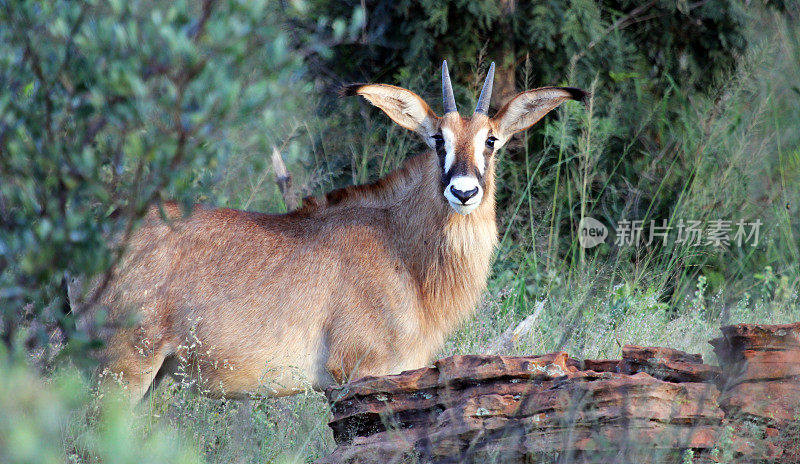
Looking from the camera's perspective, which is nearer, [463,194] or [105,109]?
[105,109]

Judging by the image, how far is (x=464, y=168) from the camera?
5.05 meters

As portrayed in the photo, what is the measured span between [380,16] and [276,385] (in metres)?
4.44

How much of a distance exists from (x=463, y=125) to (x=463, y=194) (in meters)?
0.73

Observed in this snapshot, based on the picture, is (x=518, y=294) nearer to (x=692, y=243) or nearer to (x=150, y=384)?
(x=692, y=243)

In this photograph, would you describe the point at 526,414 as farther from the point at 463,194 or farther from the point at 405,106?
the point at 405,106

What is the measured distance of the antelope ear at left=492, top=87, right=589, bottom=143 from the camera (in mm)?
5598

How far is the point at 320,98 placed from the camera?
8625mm

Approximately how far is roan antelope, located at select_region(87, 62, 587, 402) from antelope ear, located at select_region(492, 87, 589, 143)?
0.05ft

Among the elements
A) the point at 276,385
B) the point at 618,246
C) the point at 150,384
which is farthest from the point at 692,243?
the point at 150,384

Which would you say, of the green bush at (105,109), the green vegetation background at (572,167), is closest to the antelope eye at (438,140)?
the green vegetation background at (572,167)

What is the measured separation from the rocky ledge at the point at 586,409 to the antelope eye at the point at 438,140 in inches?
74.6

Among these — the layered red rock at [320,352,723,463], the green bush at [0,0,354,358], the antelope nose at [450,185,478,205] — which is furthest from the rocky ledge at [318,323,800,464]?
the green bush at [0,0,354,358]

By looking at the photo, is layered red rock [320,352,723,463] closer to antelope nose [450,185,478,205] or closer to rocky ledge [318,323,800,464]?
rocky ledge [318,323,800,464]

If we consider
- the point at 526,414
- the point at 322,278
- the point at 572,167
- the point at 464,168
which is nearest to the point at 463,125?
the point at 464,168
